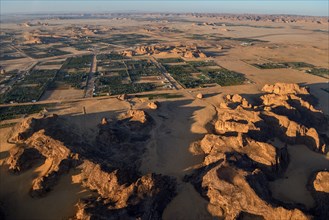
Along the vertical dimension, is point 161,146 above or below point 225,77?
above

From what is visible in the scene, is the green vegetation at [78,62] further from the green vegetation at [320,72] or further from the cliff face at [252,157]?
the green vegetation at [320,72]

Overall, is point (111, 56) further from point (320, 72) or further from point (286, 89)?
point (320, 72)

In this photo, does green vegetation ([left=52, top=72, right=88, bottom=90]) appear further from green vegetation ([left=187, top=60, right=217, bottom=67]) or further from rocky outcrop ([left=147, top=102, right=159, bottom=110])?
green vegetation ([left=187, top=60, right=217, bottom=67])

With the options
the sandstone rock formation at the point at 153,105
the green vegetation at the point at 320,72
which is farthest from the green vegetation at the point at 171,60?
the sandstone rock formation at the point at 153,105

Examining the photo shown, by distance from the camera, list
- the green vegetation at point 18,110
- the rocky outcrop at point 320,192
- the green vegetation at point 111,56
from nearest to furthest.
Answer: the rocky outcrop at point 320,192 → the green vegetation at point 18,110 → the green vegetation at point 111,56

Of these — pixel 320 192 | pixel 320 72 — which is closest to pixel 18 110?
pixel 320 192

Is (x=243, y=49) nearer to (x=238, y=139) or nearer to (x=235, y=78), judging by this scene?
(x=235, y=78)
